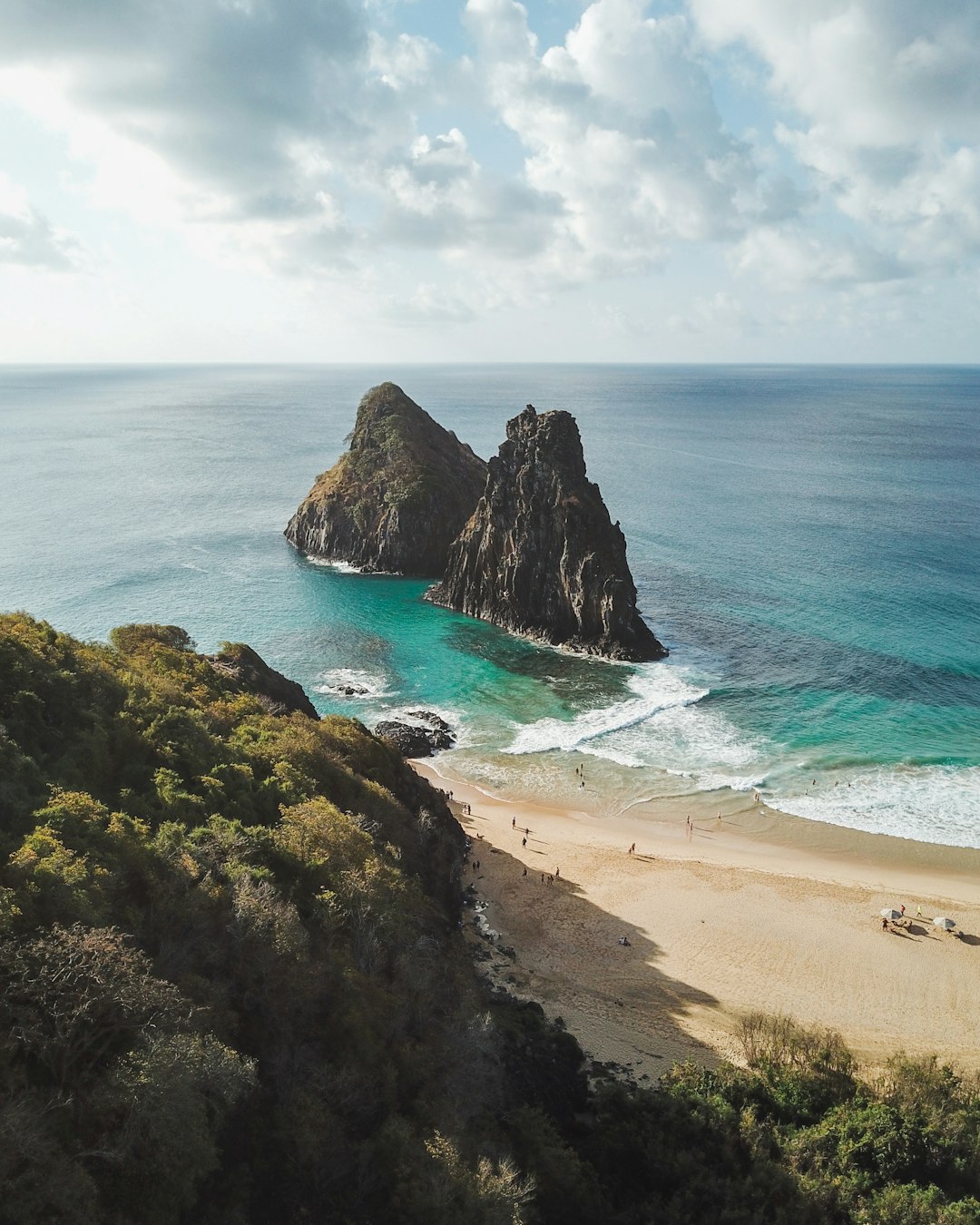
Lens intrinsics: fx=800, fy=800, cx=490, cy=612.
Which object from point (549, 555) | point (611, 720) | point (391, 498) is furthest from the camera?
point (391, 498)

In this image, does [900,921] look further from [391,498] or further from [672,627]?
[391,498]

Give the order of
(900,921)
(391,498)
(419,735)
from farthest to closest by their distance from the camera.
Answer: (391,498) < (419,735) < (900,921)

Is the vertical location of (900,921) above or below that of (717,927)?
above

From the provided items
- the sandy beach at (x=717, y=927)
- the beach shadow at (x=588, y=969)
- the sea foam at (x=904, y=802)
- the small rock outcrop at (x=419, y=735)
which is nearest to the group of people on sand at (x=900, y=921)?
the sandy beach at (x=717, y=927)

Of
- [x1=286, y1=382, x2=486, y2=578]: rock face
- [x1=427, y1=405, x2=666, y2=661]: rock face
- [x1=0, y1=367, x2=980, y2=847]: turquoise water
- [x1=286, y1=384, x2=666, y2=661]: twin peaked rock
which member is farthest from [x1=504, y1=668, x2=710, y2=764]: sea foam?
[x1=286, y1=382, x2=486, y2=578]: rock face

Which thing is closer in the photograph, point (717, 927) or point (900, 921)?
point (717, 927)

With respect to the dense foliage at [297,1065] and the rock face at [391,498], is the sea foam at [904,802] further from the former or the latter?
the rock face at [391,498]

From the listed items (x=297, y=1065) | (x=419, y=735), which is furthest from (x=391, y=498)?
(x=297, y=1065)

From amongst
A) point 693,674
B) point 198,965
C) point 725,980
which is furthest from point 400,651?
point 198,965

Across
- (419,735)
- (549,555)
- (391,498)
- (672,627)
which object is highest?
(391,498)
